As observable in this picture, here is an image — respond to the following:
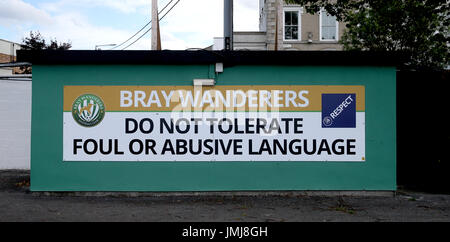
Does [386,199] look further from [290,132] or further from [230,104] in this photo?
[230,104]

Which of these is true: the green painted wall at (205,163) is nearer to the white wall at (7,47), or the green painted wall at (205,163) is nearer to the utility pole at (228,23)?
the utility pole at (228,23)

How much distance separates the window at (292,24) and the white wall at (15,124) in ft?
66.0

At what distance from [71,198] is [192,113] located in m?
2.98

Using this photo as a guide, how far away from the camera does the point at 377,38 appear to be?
19500 millimetres

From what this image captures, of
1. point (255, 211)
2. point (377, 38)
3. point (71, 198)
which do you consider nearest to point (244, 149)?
point (255, 211)

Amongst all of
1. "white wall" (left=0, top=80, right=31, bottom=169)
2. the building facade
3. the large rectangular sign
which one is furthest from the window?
the large rectangular sign

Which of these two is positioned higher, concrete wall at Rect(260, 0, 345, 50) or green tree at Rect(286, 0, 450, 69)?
concrete wall at Rect(260, 0, 345, 50)

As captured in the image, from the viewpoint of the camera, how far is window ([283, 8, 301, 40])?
30.4 metres

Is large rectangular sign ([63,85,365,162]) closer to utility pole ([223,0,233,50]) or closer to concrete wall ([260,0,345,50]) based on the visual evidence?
utility pole ([223,0,233,50])

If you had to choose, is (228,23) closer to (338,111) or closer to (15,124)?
(338,111)

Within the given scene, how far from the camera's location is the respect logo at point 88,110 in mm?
9352

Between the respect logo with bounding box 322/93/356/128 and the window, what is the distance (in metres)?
21.6

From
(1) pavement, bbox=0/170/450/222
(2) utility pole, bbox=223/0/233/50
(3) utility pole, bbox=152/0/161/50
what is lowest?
(1) pavement, bbox=0/170/450/222

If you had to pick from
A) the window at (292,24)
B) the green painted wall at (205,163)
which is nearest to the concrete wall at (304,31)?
the window at (292,24)
